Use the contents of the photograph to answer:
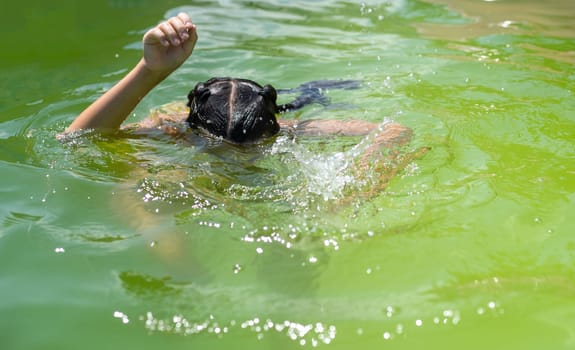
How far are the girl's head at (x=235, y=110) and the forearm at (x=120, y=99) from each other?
0.83 ft

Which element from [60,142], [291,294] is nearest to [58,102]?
[60,142]

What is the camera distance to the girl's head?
10.6 feet

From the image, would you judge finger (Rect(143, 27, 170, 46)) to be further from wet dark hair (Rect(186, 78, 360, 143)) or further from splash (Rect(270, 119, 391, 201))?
splash (Rect(270, 119, 391, 201))

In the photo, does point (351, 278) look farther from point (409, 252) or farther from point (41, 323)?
point (41, 323)

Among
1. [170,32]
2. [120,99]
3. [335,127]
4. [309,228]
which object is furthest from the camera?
[335,127]

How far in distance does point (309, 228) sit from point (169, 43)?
42.8 inches

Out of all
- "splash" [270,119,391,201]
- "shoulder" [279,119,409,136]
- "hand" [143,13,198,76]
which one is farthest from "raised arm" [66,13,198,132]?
"shoulder" [279,119,409,136]

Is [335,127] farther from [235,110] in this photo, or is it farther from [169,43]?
[169,43]

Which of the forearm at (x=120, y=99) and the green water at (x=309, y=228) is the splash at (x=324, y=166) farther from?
the forearm at (x=120, y=99)

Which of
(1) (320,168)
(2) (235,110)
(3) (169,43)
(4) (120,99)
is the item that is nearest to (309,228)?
(1) (320,168)

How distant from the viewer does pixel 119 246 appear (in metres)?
2.74

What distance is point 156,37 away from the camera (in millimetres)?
3082

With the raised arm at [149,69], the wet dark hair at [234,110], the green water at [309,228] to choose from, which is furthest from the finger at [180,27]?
the green water at [309,228]

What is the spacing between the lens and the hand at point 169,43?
121 inches
